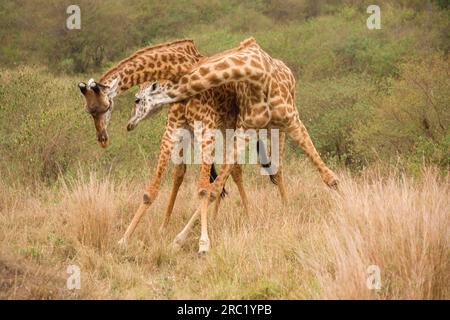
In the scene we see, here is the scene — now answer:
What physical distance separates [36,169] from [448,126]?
6.16m

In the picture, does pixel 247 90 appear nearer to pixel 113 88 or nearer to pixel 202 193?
A: pixel 202 193

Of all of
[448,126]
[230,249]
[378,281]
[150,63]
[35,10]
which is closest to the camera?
[378,281]

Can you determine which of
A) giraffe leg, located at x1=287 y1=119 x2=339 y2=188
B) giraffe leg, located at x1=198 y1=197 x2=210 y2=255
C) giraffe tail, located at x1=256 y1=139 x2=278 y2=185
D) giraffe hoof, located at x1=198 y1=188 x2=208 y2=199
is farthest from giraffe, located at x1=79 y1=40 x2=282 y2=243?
giraffe tail, located at x1=256 y1=139 x2=278 y2=185

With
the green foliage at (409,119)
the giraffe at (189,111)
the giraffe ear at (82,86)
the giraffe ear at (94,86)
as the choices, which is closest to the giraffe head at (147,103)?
the giraffe at (189,111)

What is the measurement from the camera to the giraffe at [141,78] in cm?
625

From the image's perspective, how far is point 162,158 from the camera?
6.92m

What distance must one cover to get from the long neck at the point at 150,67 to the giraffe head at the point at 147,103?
0.11 meters

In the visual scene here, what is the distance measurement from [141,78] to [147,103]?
0.24 m

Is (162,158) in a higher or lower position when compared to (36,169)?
higher

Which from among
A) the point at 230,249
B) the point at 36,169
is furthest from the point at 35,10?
the point at 230,249

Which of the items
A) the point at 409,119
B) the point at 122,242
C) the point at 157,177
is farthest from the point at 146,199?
the point at 409,119

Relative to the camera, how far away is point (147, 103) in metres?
6.71
